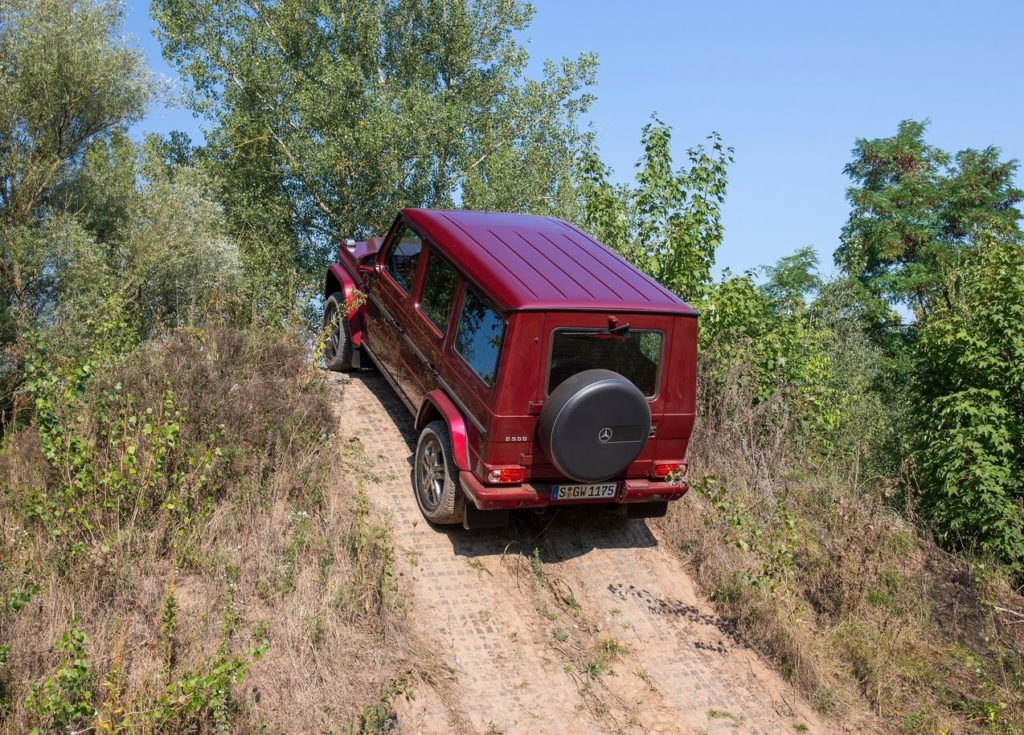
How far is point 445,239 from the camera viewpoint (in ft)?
25.9

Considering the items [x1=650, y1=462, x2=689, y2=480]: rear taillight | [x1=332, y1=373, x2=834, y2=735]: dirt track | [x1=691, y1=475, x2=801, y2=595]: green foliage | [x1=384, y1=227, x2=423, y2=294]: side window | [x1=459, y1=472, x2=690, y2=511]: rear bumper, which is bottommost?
[x1=332, y1=373, x2=834, y2=735]: dirt track

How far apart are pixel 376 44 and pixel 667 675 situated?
19258 mm

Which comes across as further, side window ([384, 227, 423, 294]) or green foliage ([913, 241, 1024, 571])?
green foliage ([913, 241, 1024, 571])

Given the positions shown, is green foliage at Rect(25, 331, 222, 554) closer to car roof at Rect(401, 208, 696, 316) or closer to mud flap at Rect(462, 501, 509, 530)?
mud flap at Rect(462, 501, 509, 530)

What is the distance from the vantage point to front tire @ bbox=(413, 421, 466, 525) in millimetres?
7328

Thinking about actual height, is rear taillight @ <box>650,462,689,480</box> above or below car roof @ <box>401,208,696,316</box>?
below

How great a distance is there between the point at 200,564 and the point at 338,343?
159 inches

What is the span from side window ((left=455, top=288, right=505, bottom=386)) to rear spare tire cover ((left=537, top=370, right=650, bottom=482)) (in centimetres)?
55

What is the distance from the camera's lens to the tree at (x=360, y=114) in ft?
64.1

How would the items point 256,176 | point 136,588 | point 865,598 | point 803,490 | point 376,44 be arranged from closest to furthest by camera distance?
point 136,588
point 865,598
point 803,490
point 256,176
point 376,44

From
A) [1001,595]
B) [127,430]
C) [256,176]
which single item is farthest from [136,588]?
[256,176]

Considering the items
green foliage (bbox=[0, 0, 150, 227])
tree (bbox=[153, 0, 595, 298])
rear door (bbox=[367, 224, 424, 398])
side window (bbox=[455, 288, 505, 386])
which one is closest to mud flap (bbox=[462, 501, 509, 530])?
side window (bbox=[455, 288, 505, 386])

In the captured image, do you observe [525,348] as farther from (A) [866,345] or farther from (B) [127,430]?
(A) [866,345]

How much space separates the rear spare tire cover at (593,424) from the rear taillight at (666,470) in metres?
0.55
